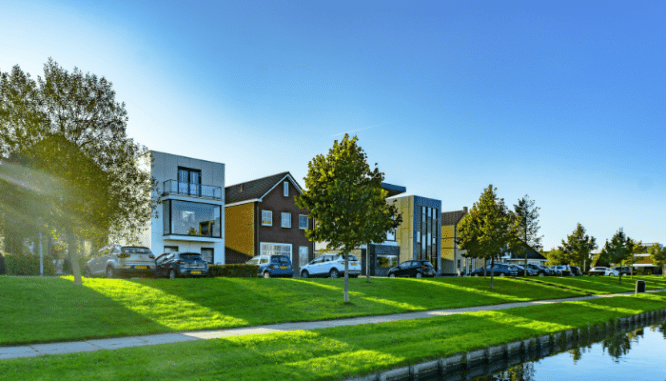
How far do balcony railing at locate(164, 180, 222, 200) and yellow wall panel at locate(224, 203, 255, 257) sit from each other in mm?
2885

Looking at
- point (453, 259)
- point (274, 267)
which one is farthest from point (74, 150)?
point (453, 259)

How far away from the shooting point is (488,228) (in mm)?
29281

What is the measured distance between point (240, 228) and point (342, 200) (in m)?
22.2

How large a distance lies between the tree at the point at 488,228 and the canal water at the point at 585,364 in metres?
13.1

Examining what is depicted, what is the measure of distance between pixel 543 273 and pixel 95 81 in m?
49.8

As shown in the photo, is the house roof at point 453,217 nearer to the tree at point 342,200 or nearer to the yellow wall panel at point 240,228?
the yellow wall panel at point 240,228

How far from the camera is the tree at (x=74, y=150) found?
16000 millimetres

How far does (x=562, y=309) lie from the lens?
67.0 feet

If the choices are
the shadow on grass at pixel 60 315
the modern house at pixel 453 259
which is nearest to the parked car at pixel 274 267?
the shadow on grass at pixel 60 315

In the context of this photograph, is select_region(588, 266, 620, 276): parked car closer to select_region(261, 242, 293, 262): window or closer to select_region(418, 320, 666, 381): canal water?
select_region(261, 242, 293, 262): window

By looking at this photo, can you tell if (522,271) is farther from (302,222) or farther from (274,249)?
(274,249)

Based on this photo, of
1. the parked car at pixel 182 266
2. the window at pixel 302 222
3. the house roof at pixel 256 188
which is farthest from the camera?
the window at pixel 302 222

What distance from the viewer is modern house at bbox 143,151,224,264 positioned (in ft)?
109

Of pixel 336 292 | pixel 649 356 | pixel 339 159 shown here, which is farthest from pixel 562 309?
pixel 339 159
